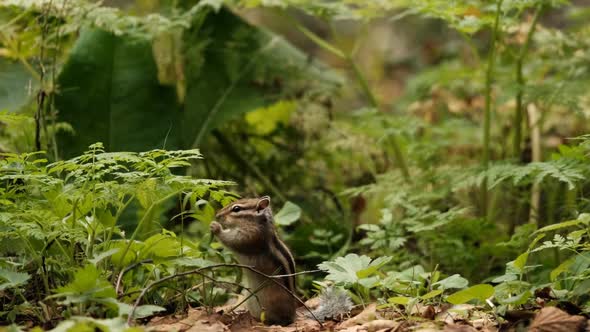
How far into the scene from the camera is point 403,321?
107 inches

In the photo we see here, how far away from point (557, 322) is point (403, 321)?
0.60m

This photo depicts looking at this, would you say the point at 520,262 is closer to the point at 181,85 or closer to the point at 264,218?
the point at 264,218

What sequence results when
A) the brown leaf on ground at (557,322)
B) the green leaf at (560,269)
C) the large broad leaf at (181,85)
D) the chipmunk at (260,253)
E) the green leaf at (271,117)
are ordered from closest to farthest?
1. the brown leaf on ground at (557,322)
2. the green leaf at (560,269)
3. the chipmunk at (260,253)
4. the large broad leaf at (181,85)
5. the green leaf at (271,117)

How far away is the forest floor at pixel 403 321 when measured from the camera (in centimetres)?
242

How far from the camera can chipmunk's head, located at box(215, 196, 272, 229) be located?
121 inches

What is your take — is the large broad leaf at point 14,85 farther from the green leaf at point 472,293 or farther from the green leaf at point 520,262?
the green leaf at point 520,262

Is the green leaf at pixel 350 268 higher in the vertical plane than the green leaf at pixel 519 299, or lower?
higher

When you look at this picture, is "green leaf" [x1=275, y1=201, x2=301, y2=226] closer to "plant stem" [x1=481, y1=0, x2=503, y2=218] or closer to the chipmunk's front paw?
the chipmunk's front paw

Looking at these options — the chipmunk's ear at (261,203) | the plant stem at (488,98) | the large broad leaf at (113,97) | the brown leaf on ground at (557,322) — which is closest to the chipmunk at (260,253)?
the chipmunk's ear at (261,203)

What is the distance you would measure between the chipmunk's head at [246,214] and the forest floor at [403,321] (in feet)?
1.32

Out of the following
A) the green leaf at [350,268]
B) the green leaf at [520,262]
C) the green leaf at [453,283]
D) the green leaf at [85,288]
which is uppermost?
the green leaf at [85,288]

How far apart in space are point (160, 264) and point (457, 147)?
3.71m

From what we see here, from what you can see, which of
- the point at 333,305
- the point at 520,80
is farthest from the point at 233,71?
the point at 333,305

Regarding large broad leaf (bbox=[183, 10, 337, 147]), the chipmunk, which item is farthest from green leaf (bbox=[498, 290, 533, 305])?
large broad leaf (bbox=[183, 10, 337, 147])
